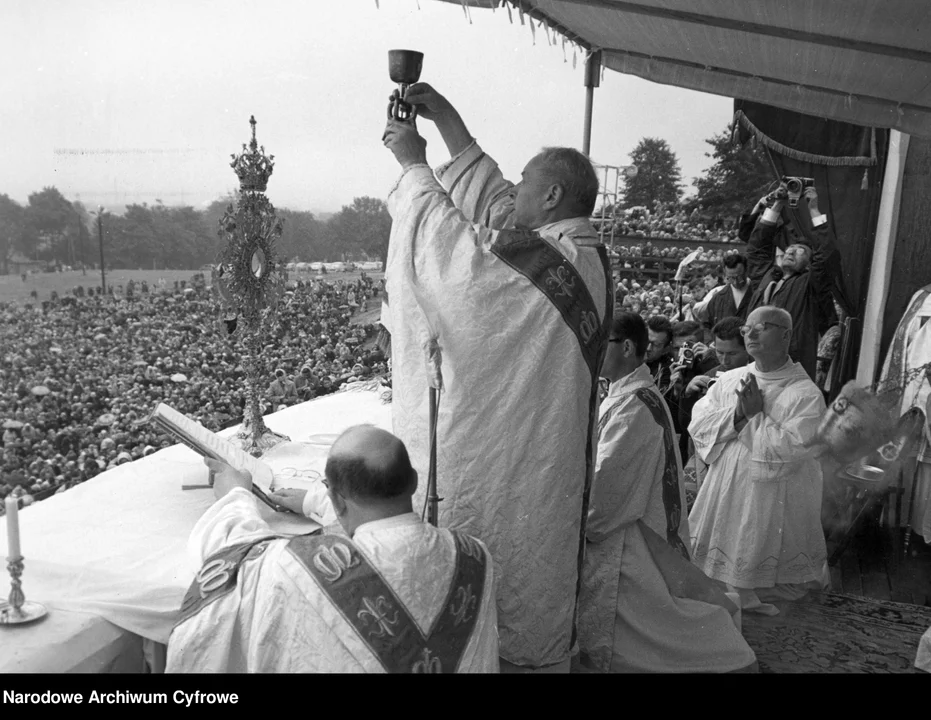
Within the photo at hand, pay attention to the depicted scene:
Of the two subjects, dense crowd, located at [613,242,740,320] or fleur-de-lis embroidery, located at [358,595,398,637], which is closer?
fleur-de-lis embroidery, located at [358,595,398,637]

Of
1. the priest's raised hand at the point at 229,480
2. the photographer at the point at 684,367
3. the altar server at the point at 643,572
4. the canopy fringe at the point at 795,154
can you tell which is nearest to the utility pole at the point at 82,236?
the priest's raised hand at the point at 229,480

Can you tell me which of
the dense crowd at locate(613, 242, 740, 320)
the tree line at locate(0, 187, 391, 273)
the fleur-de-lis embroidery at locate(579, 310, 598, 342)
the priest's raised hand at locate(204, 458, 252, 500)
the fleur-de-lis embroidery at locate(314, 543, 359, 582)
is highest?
the tree line at locate(0, 187, 391, 273)

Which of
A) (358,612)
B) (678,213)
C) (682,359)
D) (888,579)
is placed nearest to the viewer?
(358,612)

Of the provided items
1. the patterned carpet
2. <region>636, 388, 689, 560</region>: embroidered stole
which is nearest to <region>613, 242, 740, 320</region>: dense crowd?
the patterned carpet

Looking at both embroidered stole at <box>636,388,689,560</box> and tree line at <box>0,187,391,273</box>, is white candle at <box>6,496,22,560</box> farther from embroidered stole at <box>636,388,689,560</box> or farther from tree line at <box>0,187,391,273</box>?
embroidered stole at <box>636,388,689,560</box>

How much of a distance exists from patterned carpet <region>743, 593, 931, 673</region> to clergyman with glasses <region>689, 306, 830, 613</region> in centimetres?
11

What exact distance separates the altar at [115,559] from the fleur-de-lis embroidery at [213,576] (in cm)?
20

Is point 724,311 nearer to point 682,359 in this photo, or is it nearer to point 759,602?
point 682,359

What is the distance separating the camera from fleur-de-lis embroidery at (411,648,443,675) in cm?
164

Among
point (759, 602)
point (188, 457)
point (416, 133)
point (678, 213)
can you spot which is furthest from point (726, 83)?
point (678, 213)

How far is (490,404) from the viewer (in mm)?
2107

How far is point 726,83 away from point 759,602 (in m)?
2.67

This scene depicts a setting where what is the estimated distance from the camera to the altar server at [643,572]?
274 cm

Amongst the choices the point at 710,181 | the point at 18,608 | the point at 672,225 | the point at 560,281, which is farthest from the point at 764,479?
the point at 710,181
